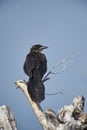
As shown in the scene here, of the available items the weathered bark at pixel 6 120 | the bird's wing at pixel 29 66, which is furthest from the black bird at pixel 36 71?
the weathered bark at pixel 6 120

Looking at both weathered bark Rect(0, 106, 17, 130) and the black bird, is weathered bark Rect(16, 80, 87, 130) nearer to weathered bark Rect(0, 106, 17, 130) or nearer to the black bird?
the black bird

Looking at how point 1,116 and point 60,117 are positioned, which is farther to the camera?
point 1,116

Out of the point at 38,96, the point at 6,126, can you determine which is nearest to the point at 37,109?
the point at 38,96

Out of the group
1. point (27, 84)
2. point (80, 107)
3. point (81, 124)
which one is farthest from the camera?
point (27, 84)

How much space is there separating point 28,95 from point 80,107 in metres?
0.34

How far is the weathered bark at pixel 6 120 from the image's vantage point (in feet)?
6.60

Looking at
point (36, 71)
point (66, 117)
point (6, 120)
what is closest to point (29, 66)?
point (36, 71)

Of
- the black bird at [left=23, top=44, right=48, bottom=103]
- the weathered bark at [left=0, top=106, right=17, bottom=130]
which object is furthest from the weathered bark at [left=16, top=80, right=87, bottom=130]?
the weathered bark at [left=0, top=106, right=17, bottom=130]

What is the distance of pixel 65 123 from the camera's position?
5.86ft

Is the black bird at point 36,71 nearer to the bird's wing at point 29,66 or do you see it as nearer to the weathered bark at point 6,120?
the bird's wing at point 29,66

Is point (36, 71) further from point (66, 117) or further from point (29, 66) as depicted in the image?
point (66, 117)

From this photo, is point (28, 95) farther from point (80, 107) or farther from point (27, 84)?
point (80, 107)

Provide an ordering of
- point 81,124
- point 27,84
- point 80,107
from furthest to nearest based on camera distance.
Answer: point 27,84
point 80,107
point 81,124

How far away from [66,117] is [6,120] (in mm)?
413
